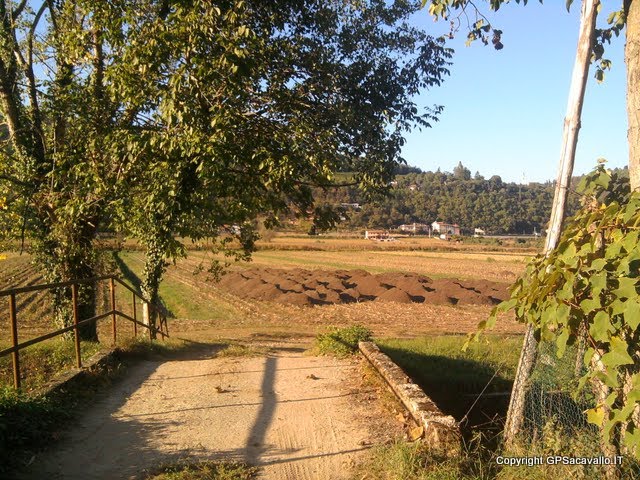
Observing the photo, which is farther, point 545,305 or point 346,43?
point 346,43

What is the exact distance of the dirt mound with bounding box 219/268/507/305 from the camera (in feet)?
89.8

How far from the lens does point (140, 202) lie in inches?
351

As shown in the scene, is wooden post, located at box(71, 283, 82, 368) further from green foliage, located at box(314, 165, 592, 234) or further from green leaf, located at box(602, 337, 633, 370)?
green foliage, located at box(314, 165, 592, 234)

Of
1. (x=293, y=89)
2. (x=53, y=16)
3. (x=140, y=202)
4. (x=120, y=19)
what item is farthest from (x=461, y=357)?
(x=53, y=16)

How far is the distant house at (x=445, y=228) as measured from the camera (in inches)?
3580

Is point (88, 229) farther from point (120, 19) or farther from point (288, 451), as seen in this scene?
point (288, 451)

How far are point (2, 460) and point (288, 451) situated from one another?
214 cm

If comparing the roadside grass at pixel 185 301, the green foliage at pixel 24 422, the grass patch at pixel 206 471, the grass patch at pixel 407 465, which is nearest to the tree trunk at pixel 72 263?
the green foliage at pixel 24 422

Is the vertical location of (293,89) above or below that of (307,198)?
above

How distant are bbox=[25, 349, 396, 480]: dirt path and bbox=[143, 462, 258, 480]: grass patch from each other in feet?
0.52

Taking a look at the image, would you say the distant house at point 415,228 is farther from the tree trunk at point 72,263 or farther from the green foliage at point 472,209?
the tree trunk at point 72,263

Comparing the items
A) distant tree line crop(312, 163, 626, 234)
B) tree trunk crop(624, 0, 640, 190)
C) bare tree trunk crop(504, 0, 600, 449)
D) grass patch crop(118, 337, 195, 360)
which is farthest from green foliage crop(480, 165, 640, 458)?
distant tree line crop(312, 163, 626, 234)

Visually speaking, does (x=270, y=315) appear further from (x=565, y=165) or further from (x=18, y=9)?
(x=565, y=165)

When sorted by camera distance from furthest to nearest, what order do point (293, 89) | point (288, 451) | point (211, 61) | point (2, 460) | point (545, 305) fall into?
point (293, 89) → point (211, 61) → point (288, 451) → point (2, 460) → point (545, 305)
